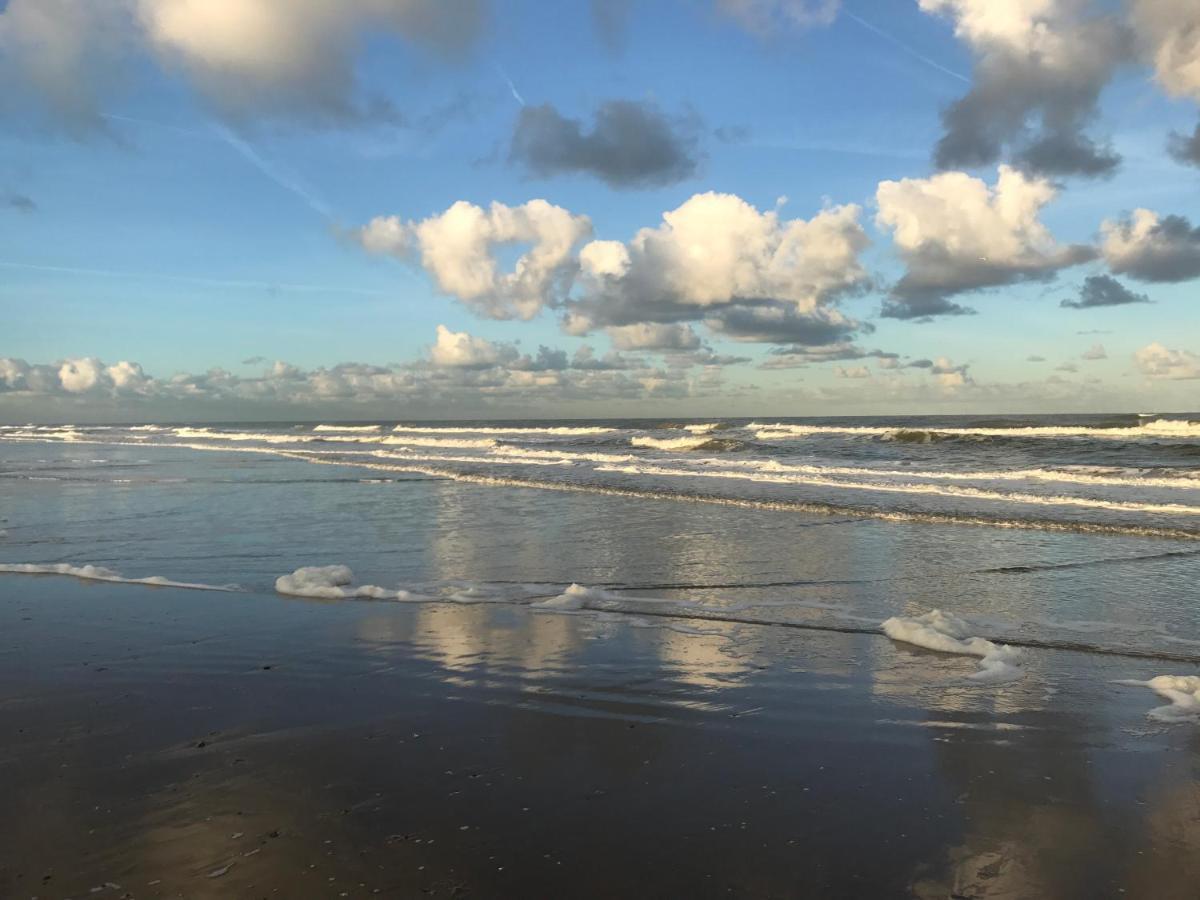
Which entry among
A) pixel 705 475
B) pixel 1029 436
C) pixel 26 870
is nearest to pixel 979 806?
pixel 26 870

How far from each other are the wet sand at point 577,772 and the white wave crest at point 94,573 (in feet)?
7.67

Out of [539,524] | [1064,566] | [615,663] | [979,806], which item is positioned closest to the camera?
[979,806]

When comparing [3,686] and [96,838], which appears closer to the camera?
[96,838]

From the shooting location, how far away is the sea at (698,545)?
8.63 metres

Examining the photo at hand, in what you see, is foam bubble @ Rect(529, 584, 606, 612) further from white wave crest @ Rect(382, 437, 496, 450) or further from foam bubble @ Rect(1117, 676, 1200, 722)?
white wave crest @ Rect(382, 437, 496, 450)

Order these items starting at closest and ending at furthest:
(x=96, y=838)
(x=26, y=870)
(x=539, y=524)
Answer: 1. (x=26, y=870)
2. (x=96, y=838)
3. (x=539, y=524)

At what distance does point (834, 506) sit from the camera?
58.7ft

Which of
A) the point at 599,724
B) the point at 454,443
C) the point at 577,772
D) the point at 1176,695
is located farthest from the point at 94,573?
the point at 454,443

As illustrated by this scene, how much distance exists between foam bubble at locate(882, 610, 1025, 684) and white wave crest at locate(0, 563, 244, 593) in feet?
23.9

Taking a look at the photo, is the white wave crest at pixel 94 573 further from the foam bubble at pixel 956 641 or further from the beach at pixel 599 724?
the foam bubble at pixel 956 641

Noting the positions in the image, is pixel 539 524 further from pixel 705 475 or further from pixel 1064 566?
pixel 705 475

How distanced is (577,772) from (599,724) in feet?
2.61

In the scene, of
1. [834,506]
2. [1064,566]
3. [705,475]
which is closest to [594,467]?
[705,475]

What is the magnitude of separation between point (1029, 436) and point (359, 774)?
5504 centimetres
